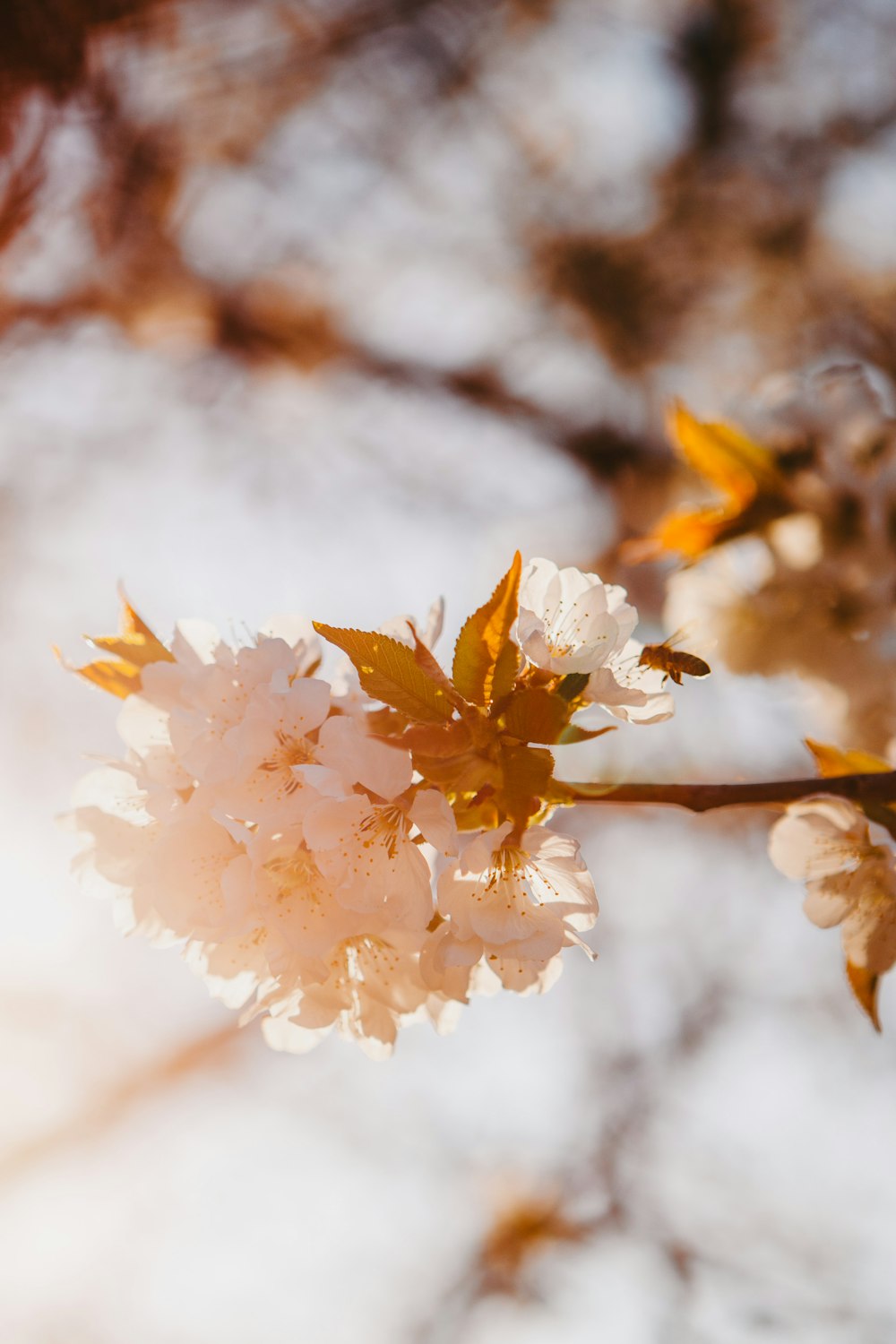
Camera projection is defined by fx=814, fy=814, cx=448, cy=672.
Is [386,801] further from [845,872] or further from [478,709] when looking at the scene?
[845,872]

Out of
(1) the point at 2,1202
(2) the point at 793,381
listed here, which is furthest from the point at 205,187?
(1) the point at 2,1202

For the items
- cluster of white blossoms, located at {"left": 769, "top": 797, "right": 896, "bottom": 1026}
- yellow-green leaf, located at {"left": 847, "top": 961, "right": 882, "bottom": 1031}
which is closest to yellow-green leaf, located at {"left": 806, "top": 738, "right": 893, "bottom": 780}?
cluster of white blossoms, located at {"left": 769, "top": 797, "right": 896, "bottom": 1026}

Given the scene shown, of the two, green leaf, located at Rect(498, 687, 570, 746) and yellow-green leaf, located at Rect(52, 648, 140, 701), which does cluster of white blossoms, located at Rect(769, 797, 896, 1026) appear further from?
yellow-green leaf, located at Rect(52, 648, 140, 701)

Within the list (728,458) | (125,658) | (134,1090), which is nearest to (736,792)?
(125,658)

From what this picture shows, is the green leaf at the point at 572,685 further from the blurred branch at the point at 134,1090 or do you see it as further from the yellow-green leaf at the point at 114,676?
the blurred branch at the point at 134,1090

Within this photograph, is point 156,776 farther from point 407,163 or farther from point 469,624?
point 407,163

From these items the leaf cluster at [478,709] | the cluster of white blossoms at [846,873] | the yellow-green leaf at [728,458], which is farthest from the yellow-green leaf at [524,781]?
the yellow-green leaf at [728,458]
